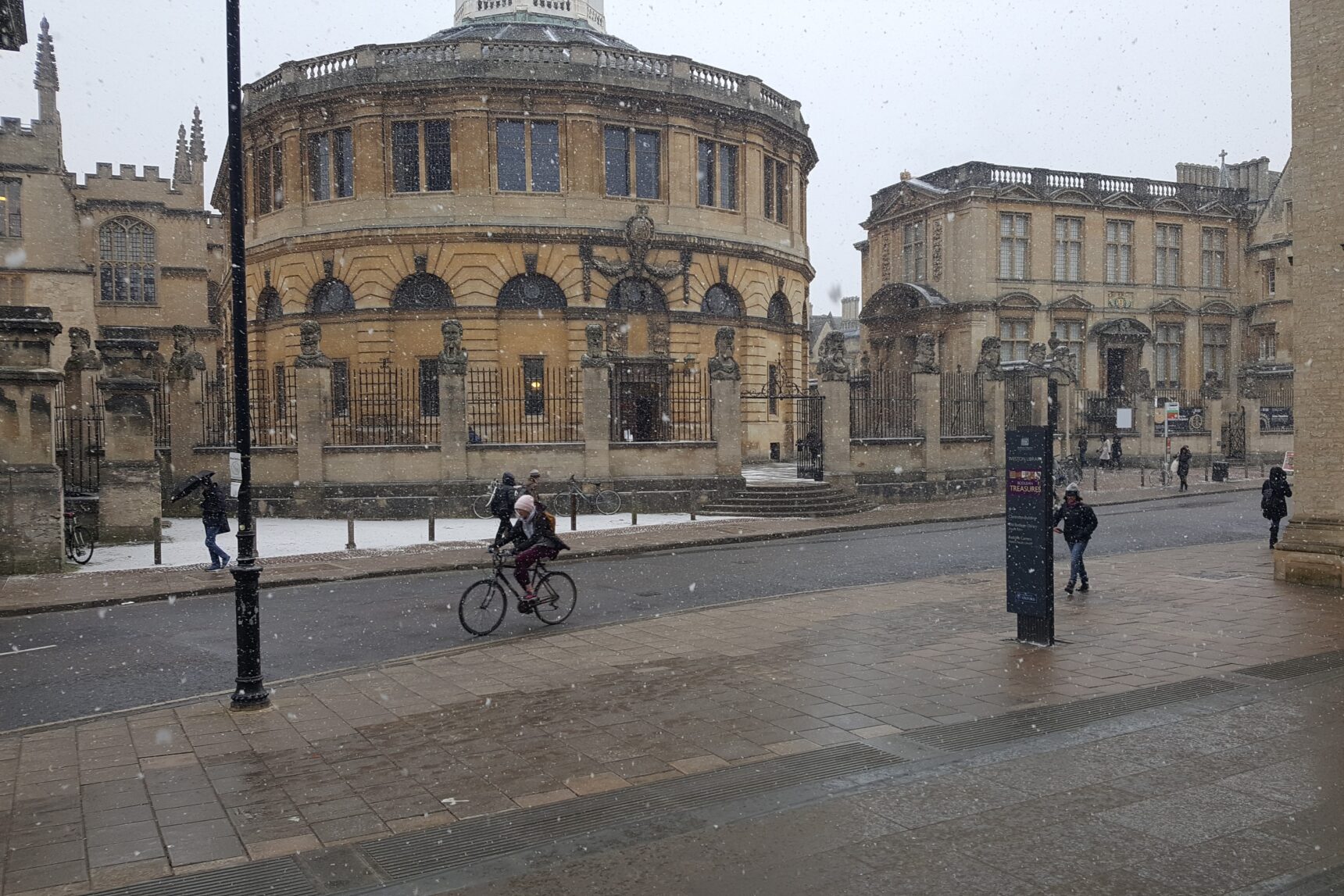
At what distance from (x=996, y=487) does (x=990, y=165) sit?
21976 millimetres

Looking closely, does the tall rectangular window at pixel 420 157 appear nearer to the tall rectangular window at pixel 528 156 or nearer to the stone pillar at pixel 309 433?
the tall rectangular window at pixel 528 156

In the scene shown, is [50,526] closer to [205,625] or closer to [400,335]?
[205,625]

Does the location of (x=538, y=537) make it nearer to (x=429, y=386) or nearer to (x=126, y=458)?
(x=126, y=458)

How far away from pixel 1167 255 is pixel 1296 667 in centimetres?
4809

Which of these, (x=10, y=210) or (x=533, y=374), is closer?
(x=533, y=374)

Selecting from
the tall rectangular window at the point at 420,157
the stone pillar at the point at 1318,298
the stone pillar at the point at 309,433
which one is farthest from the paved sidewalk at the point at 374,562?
the tall rectangular window at the point at 420,157

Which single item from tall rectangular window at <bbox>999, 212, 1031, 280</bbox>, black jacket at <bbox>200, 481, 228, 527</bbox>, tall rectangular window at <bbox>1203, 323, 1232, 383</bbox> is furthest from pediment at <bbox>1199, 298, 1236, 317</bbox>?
black jacket at <bbox>200, 481, 228, 527</bbox>

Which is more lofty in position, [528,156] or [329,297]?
[528,156]

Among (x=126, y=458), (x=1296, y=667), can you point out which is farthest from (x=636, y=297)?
(x=1296, y=667)

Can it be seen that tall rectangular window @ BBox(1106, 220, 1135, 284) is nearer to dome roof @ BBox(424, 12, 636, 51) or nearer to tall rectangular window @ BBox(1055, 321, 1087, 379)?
tall rectangular window @ BBox(1055, 321, 1087, 379)

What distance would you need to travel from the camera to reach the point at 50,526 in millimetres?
18078

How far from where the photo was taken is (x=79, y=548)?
1909cm

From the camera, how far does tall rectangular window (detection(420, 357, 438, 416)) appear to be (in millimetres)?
34438

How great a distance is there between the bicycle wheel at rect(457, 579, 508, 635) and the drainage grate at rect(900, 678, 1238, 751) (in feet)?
19.5
